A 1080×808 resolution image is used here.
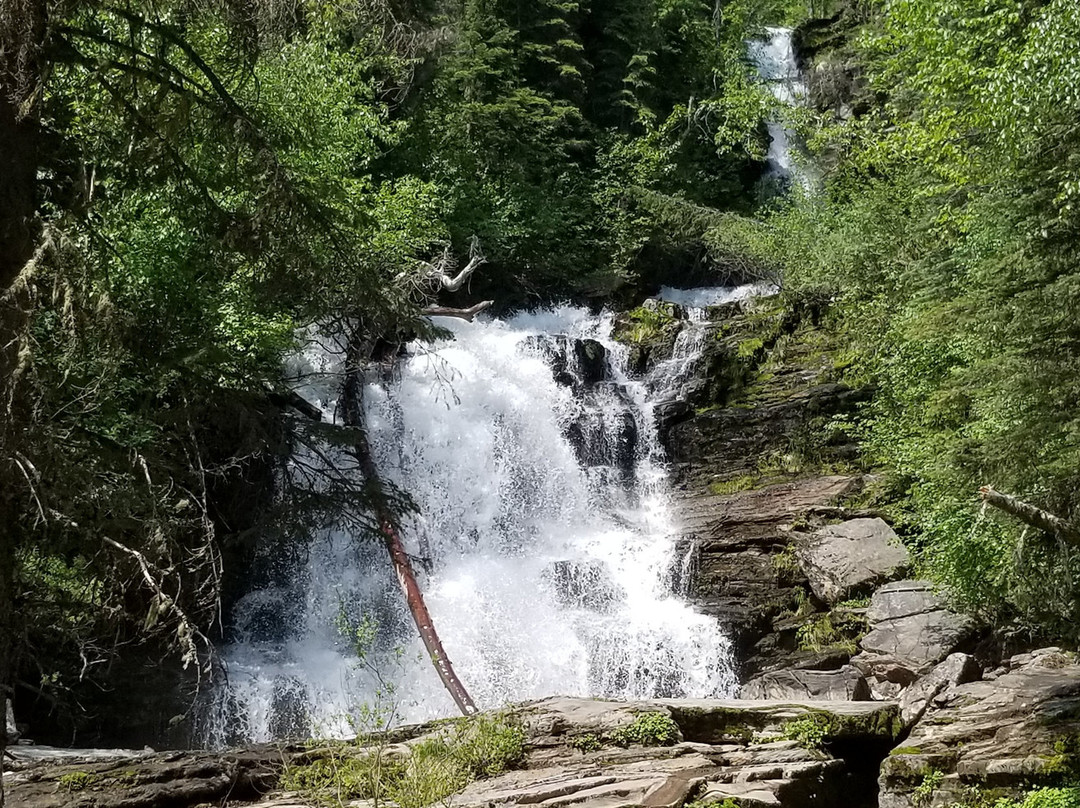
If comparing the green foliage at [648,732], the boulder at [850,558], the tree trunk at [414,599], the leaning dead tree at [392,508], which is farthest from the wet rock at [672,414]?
the green foliage at [648,732]

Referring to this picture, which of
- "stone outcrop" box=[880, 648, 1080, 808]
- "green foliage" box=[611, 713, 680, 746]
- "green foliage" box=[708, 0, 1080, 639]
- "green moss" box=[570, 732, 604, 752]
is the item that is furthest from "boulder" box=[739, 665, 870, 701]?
"green moss" box=[570, 732, 604, 752]

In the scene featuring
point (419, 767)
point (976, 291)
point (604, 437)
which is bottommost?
point (419, 767)

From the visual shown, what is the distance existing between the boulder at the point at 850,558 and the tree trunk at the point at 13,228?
36.5 feet

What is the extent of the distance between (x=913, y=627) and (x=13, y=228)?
34.7ft

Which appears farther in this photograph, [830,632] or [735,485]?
[735,485]

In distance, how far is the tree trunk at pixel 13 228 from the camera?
13.7 feet

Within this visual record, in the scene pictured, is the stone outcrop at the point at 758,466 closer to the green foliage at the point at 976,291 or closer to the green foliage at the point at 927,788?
the green foliage at the point at 976,291

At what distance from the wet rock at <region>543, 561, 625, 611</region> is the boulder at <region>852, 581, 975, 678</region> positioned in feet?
14.2

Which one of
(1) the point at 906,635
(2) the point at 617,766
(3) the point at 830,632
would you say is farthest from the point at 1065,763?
(3) the point at 830,632

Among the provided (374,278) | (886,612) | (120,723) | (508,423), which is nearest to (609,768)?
(374,278)

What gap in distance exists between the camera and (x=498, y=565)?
15.6 meters

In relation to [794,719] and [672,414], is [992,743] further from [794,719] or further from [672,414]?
[672,414]

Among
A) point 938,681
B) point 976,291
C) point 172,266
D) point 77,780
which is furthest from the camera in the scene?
point 172,266

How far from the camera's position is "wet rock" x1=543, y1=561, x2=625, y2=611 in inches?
575
